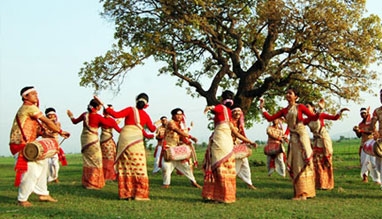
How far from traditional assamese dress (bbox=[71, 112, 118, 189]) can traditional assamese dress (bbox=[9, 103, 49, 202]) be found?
2367mm

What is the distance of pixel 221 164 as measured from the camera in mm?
8500

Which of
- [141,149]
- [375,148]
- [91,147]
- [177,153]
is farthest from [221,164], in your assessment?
[91,147]

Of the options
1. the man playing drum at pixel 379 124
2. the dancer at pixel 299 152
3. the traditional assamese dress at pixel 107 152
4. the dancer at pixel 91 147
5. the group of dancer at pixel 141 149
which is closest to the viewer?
the group of dancer at pixel 141 149

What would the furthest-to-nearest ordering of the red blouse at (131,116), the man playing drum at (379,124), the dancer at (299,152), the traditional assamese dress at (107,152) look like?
1. the traditional assamese dress at (107,152)
2. the man playing drum at (379,124)
3. the dancer at (299,152)
4. the red blouse at (131,116)

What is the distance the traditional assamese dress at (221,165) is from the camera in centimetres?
848

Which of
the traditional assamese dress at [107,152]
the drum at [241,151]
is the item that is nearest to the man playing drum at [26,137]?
the drum at [241,151]

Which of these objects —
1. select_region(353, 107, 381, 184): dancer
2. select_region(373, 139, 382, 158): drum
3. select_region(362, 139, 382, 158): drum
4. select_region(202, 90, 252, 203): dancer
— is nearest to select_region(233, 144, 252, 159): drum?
select_region(202, 90, 252, 203): dancer

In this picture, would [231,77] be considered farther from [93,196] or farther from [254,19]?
[93,196]

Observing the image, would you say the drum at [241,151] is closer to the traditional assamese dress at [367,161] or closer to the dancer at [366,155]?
the traditional assamese dress at [367,161]

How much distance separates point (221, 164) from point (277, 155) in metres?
5.19

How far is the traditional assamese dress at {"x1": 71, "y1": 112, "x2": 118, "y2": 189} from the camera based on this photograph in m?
10.6

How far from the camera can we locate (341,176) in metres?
13.6

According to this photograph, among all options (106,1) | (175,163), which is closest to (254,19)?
(106,1)

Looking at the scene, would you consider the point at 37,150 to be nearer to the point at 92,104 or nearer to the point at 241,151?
the point at 92,104
